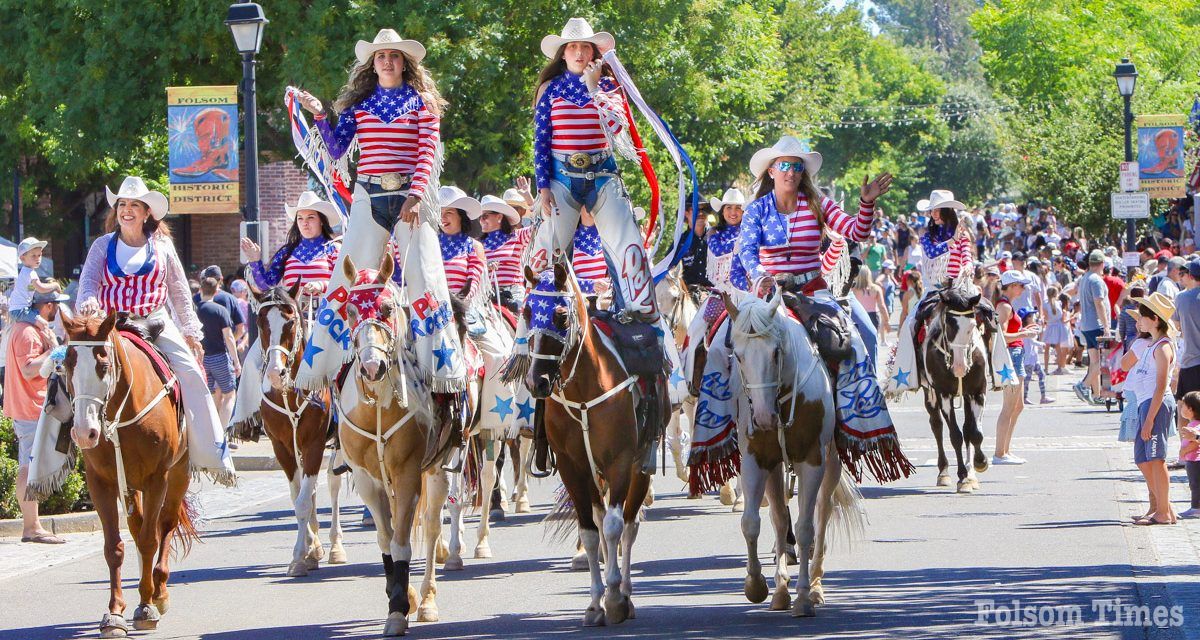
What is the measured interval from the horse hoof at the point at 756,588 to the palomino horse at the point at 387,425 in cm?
191

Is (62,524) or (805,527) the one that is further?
(62,524)

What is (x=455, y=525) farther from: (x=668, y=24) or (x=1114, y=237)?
(x=1114, y=237)

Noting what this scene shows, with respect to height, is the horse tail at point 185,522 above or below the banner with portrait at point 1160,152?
below

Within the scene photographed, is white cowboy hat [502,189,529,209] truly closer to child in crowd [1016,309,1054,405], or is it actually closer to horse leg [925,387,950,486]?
horse leg [925,387,950,486]

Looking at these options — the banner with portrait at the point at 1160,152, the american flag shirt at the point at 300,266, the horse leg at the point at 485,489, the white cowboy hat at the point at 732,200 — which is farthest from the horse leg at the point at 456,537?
the banner with portrait at the point at 1160,152

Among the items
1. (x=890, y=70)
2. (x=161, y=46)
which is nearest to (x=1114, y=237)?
(x=161, y=46)

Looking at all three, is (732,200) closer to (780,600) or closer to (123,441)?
(780,600)

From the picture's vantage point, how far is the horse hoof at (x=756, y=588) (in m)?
10.2

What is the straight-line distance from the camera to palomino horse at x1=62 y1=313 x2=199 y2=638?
392 inches

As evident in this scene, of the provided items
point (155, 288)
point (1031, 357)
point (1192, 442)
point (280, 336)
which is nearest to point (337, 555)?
point (280, 336)

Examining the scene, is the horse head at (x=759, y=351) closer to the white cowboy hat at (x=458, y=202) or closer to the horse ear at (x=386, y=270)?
the horse ear at (x=386, y=270)

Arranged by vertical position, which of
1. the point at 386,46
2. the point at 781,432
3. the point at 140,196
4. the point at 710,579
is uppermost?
the point at 386,46

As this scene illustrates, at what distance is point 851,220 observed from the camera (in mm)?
11070

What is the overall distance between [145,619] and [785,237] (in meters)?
4.73
